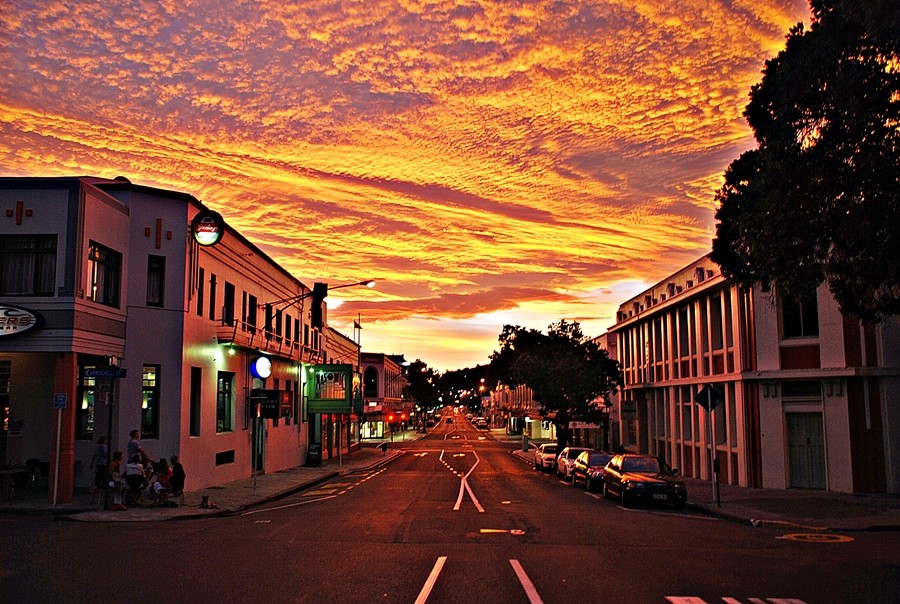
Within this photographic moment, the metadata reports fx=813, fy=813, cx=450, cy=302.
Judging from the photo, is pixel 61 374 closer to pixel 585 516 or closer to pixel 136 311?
pixel 136 311

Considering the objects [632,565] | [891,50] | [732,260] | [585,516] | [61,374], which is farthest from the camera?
[61,374]

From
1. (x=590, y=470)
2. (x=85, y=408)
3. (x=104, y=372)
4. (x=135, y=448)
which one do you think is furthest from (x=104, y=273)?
(x=590, y=470)

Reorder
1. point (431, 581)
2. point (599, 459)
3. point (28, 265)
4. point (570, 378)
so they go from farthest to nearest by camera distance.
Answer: point (570, 378), point (599, 459), point (28, 265), point (431, 581)

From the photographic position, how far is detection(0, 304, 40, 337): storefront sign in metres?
22.7

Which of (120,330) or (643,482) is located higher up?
(120,330)

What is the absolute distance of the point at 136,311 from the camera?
26.5 metres

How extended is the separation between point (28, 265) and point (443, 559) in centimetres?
1681

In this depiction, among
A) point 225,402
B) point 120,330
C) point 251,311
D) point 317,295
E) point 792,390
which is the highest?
point 317,295

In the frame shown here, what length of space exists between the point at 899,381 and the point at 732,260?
1102 cm

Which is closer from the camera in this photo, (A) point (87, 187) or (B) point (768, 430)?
(A) point (87, 187)

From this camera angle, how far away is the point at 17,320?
894 inches

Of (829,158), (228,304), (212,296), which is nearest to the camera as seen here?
(829,158)

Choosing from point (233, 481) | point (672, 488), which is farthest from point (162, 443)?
point (672, 488)

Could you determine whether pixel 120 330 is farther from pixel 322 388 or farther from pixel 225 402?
pixel 322 388
